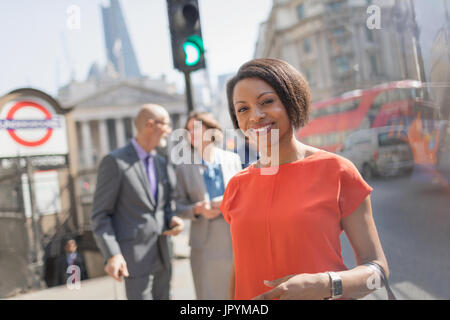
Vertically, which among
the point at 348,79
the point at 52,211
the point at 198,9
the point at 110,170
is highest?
the point at 198,9

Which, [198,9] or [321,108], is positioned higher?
[198,9]

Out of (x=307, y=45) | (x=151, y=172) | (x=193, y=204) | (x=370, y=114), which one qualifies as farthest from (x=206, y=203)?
(x=307, y=45)

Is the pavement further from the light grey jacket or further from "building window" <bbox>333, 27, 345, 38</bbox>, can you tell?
"building window" <bbox>333, 27, 345, 38</bbox>

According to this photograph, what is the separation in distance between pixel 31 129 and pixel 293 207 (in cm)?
550

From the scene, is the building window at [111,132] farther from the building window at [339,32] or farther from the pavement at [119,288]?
the building window at [339,32]

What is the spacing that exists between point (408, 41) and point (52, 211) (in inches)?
245

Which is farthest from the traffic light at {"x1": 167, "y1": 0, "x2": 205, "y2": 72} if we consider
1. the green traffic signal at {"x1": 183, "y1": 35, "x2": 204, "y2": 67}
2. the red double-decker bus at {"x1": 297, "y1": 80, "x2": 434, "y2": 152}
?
the red double-decker bus at {"x1": 297, "y1": 80, "x2": 434, "y2": 152}

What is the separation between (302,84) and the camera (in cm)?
111

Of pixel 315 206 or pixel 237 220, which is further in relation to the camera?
pixel 237 220

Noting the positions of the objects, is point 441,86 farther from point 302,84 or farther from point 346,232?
point 346,232

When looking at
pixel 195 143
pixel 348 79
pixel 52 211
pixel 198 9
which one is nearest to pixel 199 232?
pixel 195 143

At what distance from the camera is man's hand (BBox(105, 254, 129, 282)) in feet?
7.13

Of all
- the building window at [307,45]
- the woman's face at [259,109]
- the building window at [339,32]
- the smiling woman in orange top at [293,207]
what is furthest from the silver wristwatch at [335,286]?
the building window at [307,45]

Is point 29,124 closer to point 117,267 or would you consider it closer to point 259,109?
point 117,267
